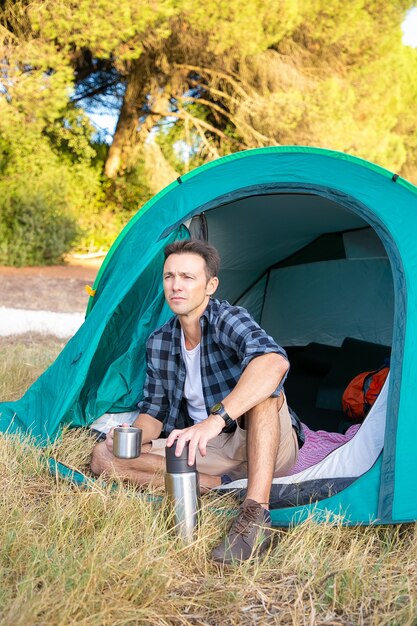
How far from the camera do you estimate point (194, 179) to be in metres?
2.97

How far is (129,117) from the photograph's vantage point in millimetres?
12617

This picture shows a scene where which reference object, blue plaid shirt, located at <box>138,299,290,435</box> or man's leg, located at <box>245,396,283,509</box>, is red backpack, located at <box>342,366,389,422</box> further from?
man's leg, located at <box>245,396,283,509</box>

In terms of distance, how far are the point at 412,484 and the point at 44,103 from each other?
27.1 feet

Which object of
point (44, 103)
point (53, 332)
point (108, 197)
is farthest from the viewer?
point (108, 197)

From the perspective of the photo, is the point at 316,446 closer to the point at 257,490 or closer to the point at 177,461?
the point at 257,490

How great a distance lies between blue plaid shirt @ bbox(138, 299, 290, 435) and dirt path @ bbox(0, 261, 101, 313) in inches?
196

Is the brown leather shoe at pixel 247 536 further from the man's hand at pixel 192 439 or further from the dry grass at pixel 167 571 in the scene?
the man's hand at pixel 192 439

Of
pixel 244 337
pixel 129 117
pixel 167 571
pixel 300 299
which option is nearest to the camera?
pixel 167 571

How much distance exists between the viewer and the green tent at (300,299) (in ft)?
7.50

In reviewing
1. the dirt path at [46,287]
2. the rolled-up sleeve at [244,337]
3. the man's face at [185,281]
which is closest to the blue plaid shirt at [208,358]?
the rolled-up sleeve at [244,337]

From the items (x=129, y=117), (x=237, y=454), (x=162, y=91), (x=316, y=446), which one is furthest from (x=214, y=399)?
(x=129, y=117)

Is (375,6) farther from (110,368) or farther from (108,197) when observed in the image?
(110,368)

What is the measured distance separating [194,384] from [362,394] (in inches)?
48.6

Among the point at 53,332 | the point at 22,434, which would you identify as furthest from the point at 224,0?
the point at 22,434
